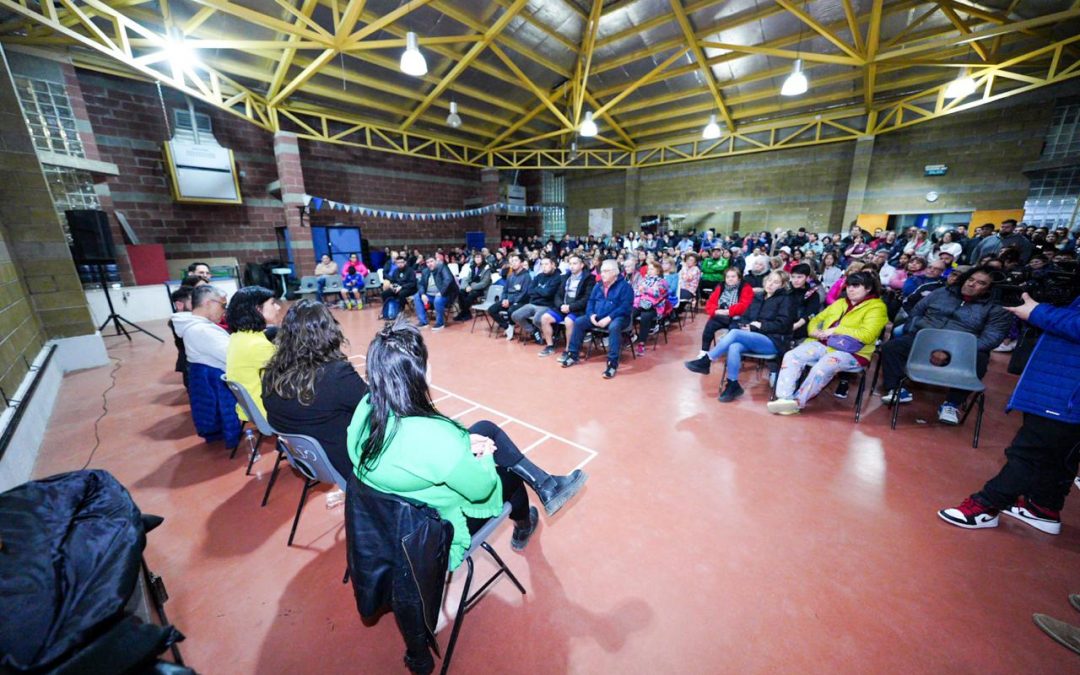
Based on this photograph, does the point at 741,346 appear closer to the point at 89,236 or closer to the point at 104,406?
the point at 104,406

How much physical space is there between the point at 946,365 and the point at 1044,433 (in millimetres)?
1426

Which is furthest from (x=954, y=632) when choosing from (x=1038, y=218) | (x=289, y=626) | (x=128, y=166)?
(x=1038, y=218)

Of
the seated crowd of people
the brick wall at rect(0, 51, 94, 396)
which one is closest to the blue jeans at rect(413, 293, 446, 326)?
the seated crowd of people

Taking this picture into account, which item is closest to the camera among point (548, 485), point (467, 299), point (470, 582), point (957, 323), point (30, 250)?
point (470, 582)

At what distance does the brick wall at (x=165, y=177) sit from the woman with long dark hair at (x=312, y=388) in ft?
28.7

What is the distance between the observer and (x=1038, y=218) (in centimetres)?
895

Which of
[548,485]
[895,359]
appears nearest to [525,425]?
[548,485]

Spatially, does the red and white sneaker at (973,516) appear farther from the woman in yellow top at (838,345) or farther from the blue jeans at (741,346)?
the blue jeans at (741,346)

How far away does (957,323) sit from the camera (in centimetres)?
293

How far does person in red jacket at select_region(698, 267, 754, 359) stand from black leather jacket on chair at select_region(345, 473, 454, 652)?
11.1 feet

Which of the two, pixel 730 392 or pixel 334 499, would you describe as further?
pixel 730 392

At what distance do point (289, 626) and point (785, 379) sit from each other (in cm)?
Answer: 352

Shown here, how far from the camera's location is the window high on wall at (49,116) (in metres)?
5.66

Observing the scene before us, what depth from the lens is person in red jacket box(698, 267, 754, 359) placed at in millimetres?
3805
